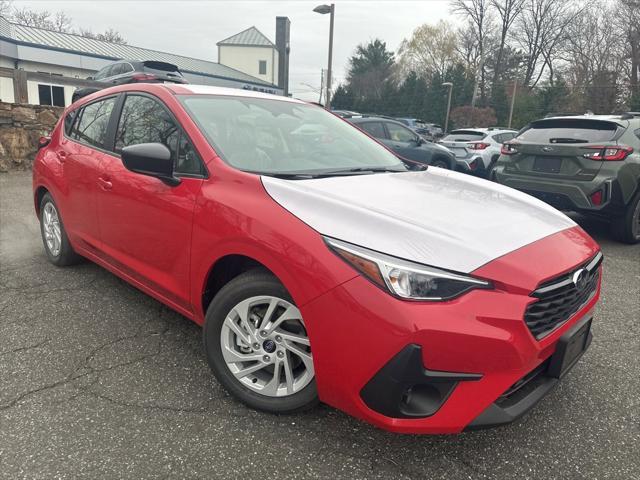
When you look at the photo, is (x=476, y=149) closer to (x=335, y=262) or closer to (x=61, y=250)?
(x=61, y=250)

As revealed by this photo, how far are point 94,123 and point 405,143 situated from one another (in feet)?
24.7

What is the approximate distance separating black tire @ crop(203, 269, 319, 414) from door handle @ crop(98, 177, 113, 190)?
128 cm

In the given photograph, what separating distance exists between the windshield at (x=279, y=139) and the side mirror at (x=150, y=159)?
26 centimetres

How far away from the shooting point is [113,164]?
3.13 metres

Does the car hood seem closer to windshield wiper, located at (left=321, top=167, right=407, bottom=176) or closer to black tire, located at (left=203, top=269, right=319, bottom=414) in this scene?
windshield wiper, located at (left=321, top=167, right=407, bottom=176)

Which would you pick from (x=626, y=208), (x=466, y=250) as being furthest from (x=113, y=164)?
(x=626, y=208)

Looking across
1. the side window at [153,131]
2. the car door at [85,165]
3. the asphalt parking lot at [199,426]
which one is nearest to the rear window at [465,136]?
the asphalt parking lot at [199,426]

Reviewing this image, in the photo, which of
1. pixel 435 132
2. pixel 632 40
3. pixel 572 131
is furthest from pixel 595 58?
pixel 572 131

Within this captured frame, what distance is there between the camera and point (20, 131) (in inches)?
397

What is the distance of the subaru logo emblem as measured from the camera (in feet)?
6.93

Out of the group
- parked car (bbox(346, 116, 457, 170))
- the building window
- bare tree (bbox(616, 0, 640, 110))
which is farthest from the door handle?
bare tree (bbox(616, 0, 640, 110))

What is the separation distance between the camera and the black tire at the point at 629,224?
563 cm

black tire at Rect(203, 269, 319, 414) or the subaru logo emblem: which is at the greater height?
the subaru logo emblem

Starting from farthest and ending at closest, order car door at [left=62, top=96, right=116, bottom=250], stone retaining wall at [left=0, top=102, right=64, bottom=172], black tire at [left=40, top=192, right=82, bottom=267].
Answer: stone retaining wall at [left=0, top=102, right=64, bottom=172], black tire at [left=40, top=192, right=82, bottom=267], car door at [left=62, top=96, right=116, bottom=250]
